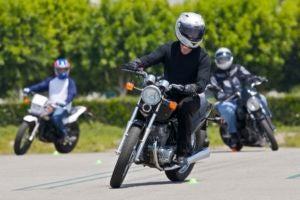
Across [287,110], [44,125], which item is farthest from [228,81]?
[287,110]

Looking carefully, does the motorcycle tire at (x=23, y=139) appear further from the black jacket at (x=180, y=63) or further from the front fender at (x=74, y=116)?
the black jacket at (x=180, y=63)

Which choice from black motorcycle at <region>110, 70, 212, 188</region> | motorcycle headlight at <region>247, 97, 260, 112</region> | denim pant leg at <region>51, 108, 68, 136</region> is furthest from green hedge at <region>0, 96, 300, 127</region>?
black motorcycle at <region>110, 70, 212, 188</region>

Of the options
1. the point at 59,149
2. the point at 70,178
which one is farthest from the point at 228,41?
the point at 70,178

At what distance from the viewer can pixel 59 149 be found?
21.6 meters

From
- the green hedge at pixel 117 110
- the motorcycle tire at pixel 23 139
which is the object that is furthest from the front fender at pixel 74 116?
the green hedge at pixel 117 110

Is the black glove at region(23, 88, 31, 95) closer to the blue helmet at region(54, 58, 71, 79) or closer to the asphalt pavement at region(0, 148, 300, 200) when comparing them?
the blue helmet at region(54, 58, 71, 79)

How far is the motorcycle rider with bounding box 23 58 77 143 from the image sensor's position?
21.5 metres

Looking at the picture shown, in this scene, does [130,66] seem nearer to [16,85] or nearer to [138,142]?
[138,142]

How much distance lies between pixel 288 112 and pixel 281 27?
41.1ft

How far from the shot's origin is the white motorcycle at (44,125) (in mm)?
20875

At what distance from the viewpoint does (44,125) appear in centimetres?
2153

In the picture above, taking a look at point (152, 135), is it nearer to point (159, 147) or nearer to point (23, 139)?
point (159, 147)

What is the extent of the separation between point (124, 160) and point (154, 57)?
56.0 inches

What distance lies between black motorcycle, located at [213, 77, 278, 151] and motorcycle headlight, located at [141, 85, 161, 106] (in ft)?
26.5
